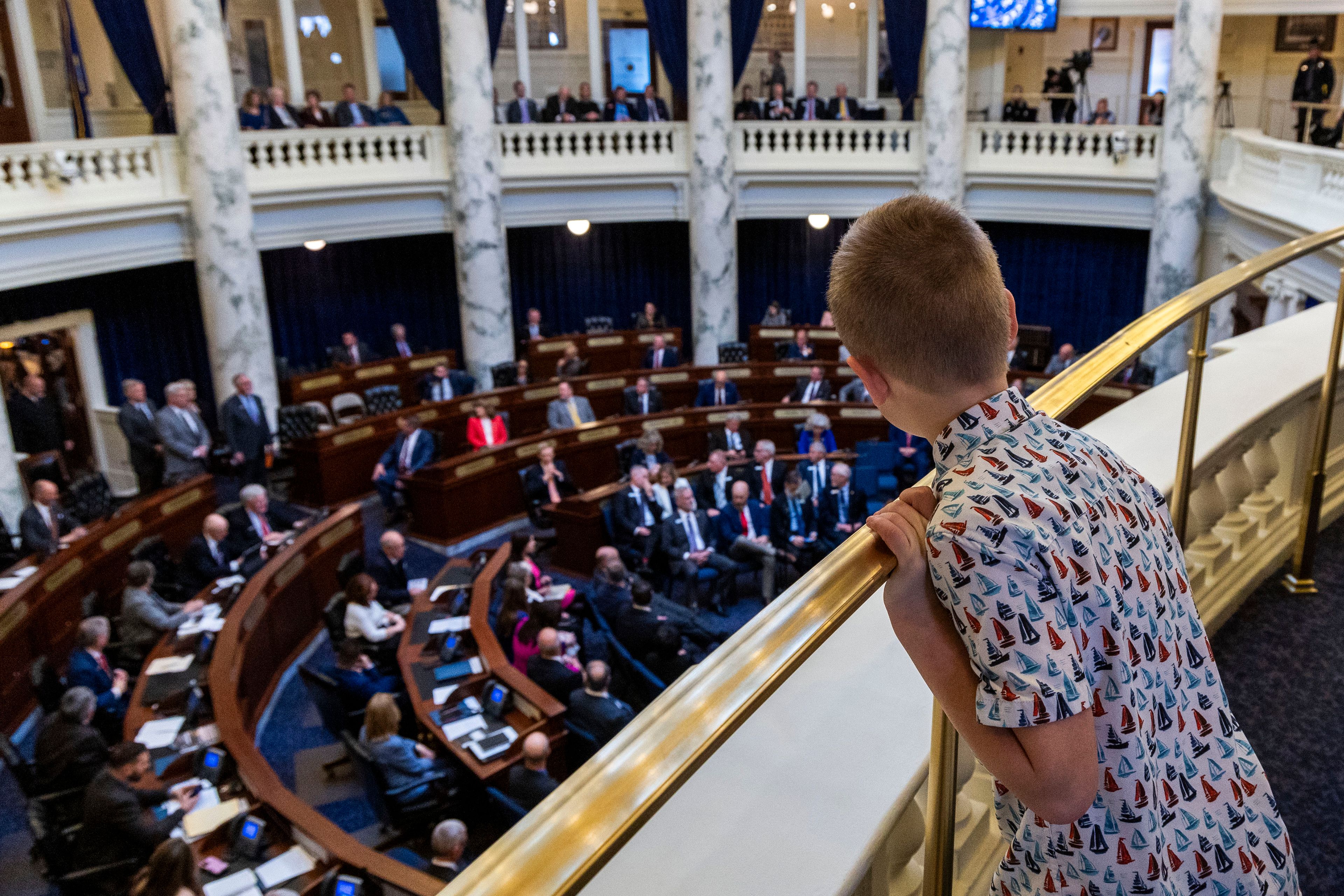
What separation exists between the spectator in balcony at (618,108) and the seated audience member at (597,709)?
1092 cm

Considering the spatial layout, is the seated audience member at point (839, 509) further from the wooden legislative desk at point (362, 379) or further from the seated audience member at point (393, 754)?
the wooden legislative desk at point (362, 379)

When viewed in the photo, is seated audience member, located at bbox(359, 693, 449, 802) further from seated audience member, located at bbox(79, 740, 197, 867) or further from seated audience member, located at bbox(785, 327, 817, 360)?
seated audience member, located at bbox(785, 327, 817, 360)

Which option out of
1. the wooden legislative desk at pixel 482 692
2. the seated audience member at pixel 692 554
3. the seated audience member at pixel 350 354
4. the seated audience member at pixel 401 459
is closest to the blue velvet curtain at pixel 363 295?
the seated audience member at pixel 350 354

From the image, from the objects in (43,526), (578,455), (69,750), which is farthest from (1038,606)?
(578,455)

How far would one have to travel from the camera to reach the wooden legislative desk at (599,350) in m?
15.2

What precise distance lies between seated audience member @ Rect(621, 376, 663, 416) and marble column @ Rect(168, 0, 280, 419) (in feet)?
13.5

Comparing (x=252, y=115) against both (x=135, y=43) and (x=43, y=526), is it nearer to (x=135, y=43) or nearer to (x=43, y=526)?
(x=135, y=43)

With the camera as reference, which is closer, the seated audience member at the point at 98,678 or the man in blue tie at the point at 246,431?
the seated audience member at the point at 98,678

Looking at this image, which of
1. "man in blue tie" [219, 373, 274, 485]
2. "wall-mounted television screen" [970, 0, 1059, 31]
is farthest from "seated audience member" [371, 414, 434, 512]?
"wall-mounted television screen" [970, 0, 1059, 31]

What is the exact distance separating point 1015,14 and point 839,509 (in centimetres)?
971

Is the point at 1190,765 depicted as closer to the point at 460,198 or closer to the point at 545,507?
the point at 545,507

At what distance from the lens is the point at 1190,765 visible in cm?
122

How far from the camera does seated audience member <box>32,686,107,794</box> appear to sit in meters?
5.88

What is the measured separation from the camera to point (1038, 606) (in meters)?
1.03
